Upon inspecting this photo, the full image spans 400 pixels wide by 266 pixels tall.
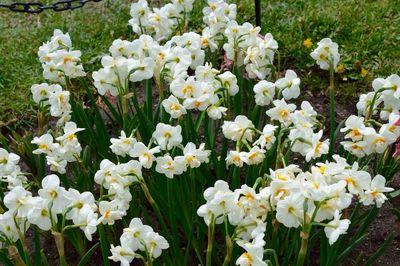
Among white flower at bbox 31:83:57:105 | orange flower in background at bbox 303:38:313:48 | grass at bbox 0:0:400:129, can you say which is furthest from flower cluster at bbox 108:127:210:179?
orange flower in background at bbox 303:38:313:48

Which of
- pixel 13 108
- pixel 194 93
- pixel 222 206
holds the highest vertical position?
pixel 194 93

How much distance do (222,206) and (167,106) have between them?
1.67ft

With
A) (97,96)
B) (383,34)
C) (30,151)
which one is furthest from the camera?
(383,34)

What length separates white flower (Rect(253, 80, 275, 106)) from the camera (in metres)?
2.25

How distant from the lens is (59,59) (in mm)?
2457

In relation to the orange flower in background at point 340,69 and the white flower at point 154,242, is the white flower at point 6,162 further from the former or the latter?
the orange flower in background at point 340,69

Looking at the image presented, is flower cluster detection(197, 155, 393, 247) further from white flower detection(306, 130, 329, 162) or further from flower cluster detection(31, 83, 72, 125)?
flower cluster detection(31, 83, 72, 125)

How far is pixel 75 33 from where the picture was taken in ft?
13.9

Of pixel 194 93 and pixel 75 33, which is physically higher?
pixel 194 93

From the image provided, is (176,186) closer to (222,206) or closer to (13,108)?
(222,206)

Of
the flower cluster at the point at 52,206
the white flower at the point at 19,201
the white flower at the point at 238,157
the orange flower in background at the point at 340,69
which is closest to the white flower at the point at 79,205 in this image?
the flower cluster at the point at 52,206

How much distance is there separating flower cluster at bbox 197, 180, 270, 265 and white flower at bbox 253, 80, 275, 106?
54 centimetres

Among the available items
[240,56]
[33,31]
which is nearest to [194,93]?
[240,56]

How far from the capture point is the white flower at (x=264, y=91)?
225cm
